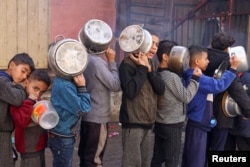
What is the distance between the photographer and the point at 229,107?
425 centimetres

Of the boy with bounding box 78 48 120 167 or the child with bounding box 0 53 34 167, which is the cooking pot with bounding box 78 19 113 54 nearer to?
the boy with bounding box 78 48 120 167

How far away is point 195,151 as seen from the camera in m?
4.14

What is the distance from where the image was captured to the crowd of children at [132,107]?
3459 millimetres

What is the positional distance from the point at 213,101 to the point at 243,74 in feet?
1.40

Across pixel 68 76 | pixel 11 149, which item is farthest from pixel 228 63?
pixel 11 149

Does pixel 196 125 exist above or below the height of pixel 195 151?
above

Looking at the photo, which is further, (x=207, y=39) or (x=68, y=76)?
(x=207, y=39)

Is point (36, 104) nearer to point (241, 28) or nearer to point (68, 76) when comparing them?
point (68, 76)

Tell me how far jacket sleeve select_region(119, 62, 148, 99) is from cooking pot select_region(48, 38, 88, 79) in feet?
1.55

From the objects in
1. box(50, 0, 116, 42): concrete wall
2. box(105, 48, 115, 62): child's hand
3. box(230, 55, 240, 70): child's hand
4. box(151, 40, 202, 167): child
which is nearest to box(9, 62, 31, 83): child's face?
box(105, 48, 115, 62): child's hand

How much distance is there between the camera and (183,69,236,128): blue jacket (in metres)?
3.99

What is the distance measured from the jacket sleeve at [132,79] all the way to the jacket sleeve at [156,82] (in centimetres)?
7

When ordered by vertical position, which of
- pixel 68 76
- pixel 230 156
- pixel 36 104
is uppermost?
pixel 68 76

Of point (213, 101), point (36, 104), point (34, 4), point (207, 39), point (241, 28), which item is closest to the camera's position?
point (36, 104)
